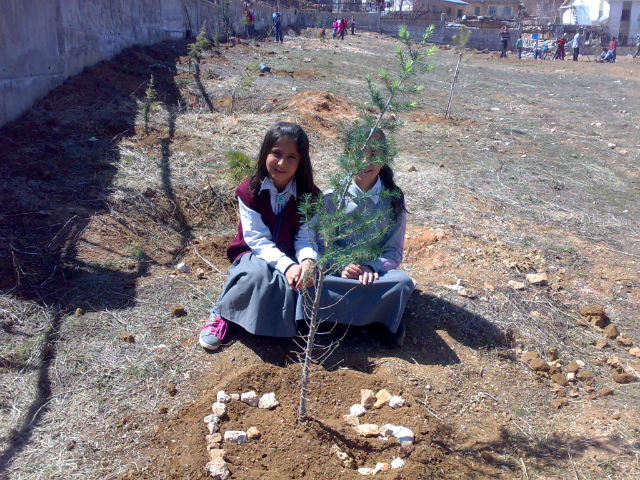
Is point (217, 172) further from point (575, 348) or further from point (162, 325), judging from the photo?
point (575, 348)

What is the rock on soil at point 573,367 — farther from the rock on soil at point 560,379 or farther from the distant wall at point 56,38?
the distant wall at point 56,38

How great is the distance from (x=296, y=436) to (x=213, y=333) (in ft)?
2.89

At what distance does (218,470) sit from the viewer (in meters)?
1.93

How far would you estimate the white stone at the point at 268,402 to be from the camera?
2.35 meters

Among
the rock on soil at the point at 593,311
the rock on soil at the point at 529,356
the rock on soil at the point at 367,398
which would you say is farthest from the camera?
the rock on soil at the point at 593,311

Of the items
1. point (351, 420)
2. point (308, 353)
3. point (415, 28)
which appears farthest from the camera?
point (415, 28)

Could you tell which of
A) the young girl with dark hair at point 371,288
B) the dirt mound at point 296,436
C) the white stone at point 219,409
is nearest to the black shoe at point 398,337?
the young girl with dark hair at point 371,288

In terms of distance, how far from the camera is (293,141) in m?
2.60

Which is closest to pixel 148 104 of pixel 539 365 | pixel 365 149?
pixel 365 149

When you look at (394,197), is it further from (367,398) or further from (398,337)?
(367,398)

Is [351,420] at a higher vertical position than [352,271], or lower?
lower

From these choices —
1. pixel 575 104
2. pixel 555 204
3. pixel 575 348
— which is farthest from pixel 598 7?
pixel 575 348

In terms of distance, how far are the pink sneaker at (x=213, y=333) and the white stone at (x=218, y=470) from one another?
86cm

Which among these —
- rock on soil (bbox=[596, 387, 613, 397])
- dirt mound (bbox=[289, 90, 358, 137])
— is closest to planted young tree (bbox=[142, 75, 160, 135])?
dirt mound (bbox=[289, 90, 358, 137])
